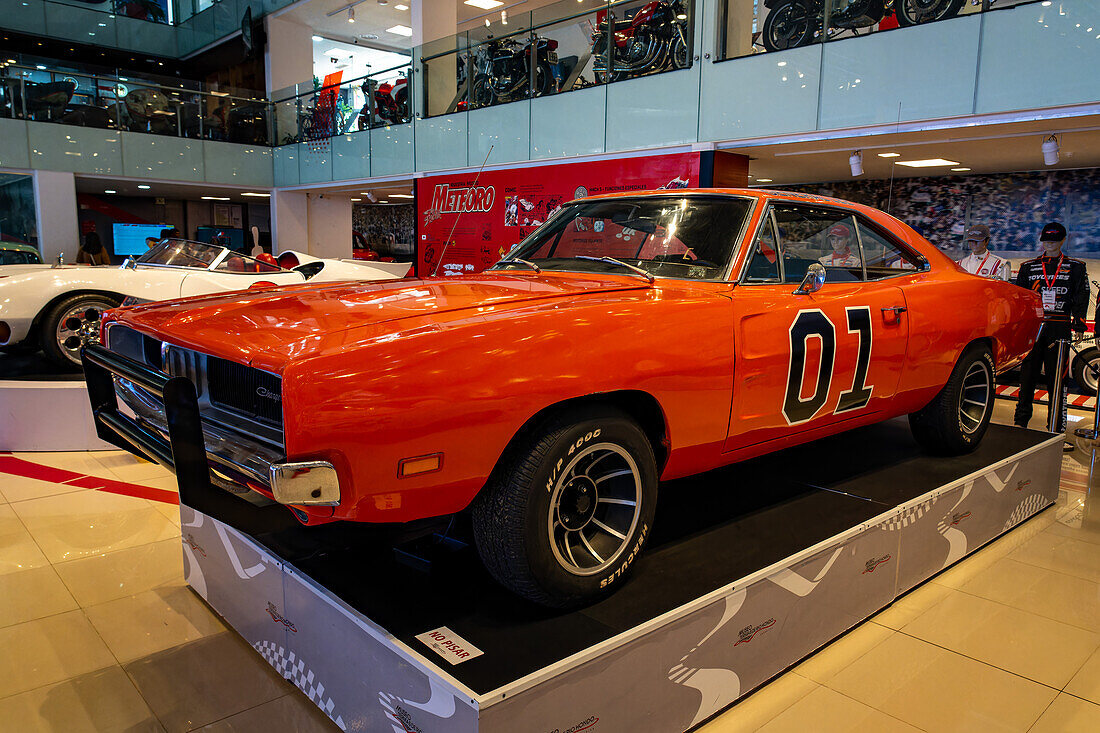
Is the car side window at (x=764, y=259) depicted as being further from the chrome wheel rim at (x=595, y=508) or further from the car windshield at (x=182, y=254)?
the car windshield at (x=182, y=254)

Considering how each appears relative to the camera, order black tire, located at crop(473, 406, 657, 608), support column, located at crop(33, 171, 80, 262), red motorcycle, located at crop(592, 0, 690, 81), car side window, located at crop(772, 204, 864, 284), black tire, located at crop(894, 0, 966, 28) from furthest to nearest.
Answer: support column, located at crop(33, 171, 80, 262)
red motorcycle, located at crop(592, 0, 690, 81)
black tire, located at crop(894, 0, 966, 28)
car side window, located at crop(772, 204, 864, 284)
black tire, located at crop(473, 406, 657, 608)

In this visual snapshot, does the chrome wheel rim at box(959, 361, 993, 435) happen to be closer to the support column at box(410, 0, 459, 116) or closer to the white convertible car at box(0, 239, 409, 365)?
the white convertible car at box(0, 239, 409, 365)

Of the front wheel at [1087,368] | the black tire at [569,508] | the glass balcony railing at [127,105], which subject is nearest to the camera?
the black tire at [569,508]

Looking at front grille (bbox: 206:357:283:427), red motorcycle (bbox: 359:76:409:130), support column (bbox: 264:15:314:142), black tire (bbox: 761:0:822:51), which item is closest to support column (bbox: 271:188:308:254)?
support column (bbox: 264:15:314:142)

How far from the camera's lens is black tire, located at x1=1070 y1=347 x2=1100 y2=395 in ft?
25.5

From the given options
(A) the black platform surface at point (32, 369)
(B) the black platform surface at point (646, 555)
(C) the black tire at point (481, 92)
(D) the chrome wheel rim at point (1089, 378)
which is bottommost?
(D) the chrome wheel rim at point (1089, 378)

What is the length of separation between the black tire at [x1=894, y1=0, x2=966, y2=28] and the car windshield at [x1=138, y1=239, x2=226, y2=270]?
650cm

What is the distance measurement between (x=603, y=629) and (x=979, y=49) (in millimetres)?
6342

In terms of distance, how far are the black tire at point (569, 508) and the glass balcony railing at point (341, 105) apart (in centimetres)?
1137

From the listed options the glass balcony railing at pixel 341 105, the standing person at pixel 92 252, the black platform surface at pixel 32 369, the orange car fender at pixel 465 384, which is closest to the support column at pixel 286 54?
the glass balcony railing at pixel 341 105

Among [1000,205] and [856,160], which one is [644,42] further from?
[1000,205]

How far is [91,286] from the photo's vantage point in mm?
5605

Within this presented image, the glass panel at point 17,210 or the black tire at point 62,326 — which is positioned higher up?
the glass panel at point 17,210

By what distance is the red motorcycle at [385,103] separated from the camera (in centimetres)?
1246
